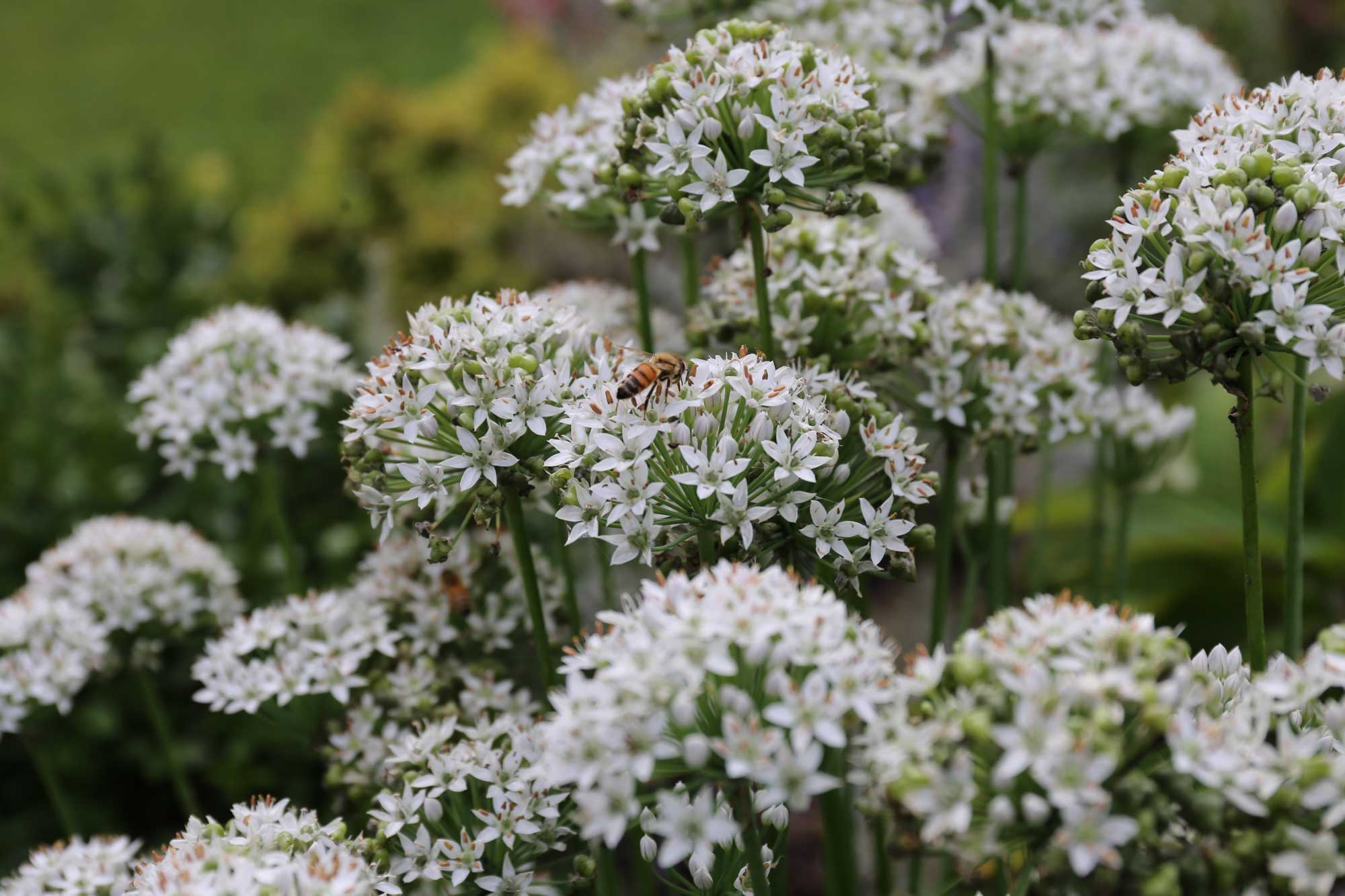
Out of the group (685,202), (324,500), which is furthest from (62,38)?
(685,202)

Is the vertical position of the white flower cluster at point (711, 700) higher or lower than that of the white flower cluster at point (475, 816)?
higher

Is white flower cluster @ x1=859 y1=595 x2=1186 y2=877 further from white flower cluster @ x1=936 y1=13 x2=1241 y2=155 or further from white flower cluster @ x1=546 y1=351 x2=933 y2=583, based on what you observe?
white flower cluster @ x1=936 y1=13 x2=1241 y2=155

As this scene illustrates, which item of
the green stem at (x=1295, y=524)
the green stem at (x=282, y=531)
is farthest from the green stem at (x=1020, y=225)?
the green stem at (x=282, y=531)

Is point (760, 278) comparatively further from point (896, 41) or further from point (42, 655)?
point (42, 655)

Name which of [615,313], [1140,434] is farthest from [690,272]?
[1140,434]

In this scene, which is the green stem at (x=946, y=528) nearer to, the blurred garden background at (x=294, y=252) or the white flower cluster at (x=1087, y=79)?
the blurred garden background at (x=294, y=252)

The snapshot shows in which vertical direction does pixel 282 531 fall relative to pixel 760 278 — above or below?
below
